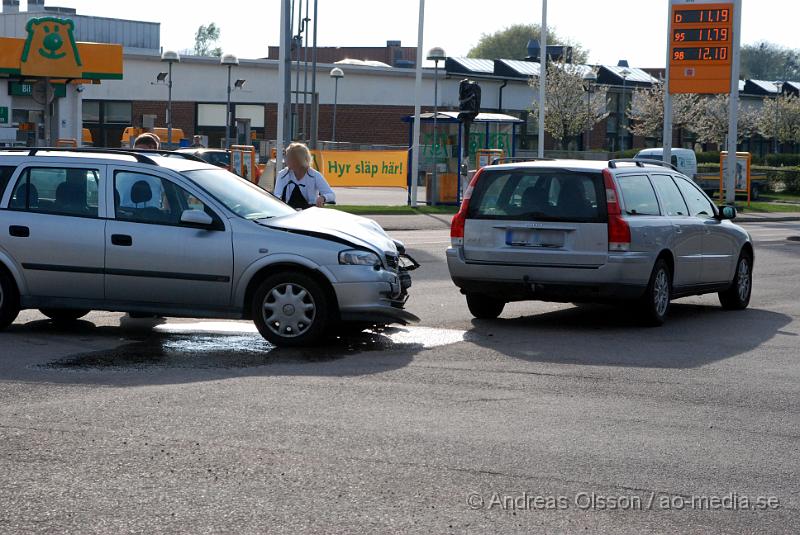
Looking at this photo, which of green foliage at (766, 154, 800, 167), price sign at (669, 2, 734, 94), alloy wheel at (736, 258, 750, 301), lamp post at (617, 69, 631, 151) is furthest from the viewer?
lamp post at (617, 69, 631, 151)

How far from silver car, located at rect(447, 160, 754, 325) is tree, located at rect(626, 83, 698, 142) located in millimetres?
64193

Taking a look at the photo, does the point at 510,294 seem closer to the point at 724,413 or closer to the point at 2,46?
the point at 724,413

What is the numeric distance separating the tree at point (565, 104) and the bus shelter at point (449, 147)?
33367 millimetres

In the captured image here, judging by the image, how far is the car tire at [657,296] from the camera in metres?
11.8

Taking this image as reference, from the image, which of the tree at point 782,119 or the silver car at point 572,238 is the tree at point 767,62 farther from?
the silver car at point 572,238

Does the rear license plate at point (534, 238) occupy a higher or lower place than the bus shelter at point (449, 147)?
lower

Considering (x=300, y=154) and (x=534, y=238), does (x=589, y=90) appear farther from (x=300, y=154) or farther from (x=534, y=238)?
(x=534, y=238)

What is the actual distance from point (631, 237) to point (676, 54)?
28003 millimetres

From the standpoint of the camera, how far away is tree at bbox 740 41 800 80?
191 metres

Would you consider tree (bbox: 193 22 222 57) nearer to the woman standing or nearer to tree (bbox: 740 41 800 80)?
tree (bbox: 740 41 800 80)

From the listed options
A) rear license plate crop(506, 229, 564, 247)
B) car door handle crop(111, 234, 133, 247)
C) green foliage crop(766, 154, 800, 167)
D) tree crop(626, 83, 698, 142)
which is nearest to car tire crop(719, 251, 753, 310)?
rear license plate crop(506, 229, 564, 247)

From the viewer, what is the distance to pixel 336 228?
1080 centimetres

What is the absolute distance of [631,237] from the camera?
11.5 metres

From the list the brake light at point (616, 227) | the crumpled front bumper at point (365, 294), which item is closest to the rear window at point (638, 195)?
the brake light at point (616, 227)
